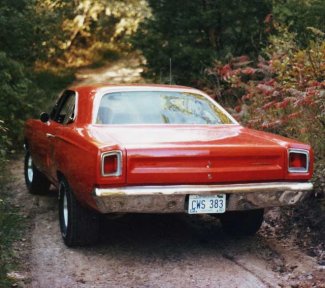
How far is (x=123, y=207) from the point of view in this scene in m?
4.73

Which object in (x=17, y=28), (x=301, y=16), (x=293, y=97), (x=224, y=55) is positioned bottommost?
(x=293, y=97)

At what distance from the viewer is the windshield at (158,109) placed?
5.79 metres

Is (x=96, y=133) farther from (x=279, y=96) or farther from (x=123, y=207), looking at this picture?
(x=279, y=96)

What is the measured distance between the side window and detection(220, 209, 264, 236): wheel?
200cm

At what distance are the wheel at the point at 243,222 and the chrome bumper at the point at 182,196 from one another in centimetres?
85

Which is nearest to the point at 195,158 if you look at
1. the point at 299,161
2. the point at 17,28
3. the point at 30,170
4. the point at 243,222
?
the point at 299,161

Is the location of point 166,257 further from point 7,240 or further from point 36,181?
point 36,181

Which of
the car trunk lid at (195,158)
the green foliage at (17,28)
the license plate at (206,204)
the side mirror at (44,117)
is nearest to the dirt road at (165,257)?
the license plate at (206,204)

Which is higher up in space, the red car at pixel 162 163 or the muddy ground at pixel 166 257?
the red car at pixel 162 163

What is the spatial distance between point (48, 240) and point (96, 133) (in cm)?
138

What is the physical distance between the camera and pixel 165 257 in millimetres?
5355

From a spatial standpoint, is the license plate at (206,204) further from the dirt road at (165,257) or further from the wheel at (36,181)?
the wheel at (36,181)

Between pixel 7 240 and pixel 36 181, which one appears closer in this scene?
pixel 7 240

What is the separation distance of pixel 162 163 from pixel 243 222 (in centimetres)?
167
